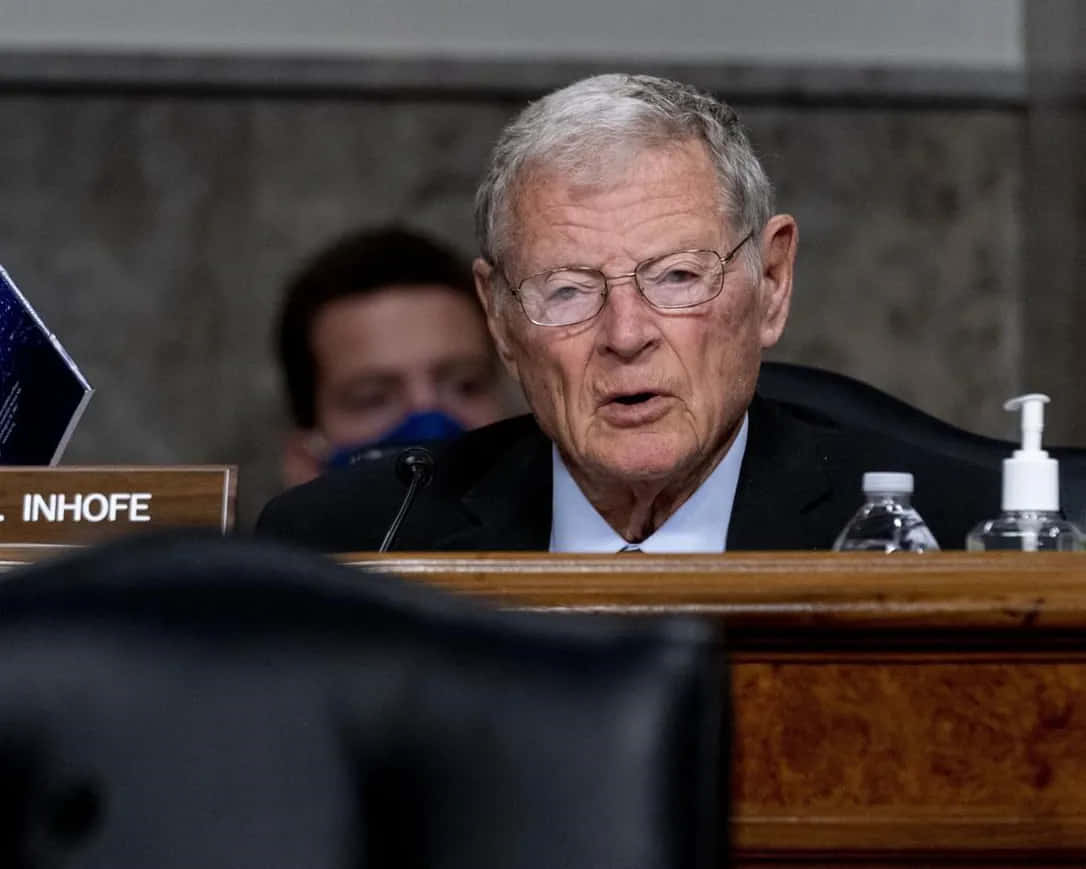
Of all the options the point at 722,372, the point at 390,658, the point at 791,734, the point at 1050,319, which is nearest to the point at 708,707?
the point at 390,658

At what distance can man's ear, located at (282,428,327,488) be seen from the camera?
301cm

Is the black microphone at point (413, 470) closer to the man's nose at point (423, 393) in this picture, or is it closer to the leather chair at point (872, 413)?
the leather chair at point (872, 413)

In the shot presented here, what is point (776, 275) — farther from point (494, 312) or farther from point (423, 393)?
point (423, 393)

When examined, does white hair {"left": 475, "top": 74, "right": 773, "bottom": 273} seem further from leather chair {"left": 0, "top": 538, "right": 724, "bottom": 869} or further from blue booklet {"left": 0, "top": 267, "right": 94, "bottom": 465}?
leather chair {"left": 0, "top": 538, "right": 724, "bottom": 869}

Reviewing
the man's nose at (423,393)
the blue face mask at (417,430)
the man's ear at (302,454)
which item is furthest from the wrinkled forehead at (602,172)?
the man's ear at (302,454)

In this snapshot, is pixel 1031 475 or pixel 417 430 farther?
pixel 417 430

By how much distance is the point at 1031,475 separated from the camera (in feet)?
4.84

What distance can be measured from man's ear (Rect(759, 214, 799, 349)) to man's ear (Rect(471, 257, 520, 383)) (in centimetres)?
23

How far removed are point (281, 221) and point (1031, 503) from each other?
2835mm

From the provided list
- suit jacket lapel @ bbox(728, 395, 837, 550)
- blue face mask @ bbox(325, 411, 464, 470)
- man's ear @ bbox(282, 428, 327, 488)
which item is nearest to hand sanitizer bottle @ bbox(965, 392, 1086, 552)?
suit jacket lapel @ bbox(728, 395, 837, 550)

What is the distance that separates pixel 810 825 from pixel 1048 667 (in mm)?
160

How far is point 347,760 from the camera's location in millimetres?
807

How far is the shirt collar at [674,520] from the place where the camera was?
192 centimetres

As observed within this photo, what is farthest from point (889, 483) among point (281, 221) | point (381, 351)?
point (281, 221)
